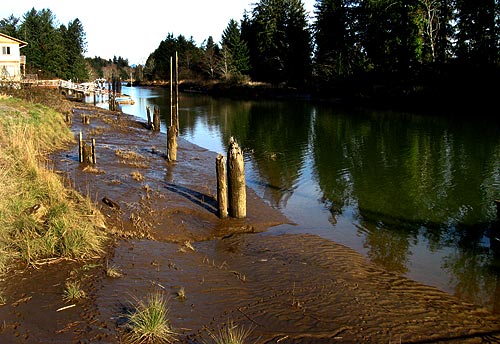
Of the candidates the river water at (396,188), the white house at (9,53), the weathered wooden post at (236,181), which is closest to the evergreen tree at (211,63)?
the white house at (9,53)

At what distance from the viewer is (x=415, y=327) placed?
21.2 feet

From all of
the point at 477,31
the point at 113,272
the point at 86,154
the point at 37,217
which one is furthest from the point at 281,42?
the point at 113,272

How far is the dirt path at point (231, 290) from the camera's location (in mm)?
5695

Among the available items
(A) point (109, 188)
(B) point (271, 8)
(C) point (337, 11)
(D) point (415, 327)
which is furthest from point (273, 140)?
(B) point (271, 8)

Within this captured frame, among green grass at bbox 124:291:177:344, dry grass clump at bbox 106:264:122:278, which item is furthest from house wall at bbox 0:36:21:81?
green grass at bbox 124:291:177:344

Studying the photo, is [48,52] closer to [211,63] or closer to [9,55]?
[9,55]

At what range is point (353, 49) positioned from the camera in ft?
205

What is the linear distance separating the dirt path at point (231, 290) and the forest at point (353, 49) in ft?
132

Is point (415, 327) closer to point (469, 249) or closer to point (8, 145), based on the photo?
point (469, 249)

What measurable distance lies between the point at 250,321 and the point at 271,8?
249 ft

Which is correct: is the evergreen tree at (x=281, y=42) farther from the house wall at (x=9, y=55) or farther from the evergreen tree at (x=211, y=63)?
the house wall at (x=9, y=55)

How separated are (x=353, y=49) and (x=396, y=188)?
1990 inches

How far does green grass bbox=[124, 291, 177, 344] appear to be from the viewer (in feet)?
17.0

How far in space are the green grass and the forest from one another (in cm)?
4436
